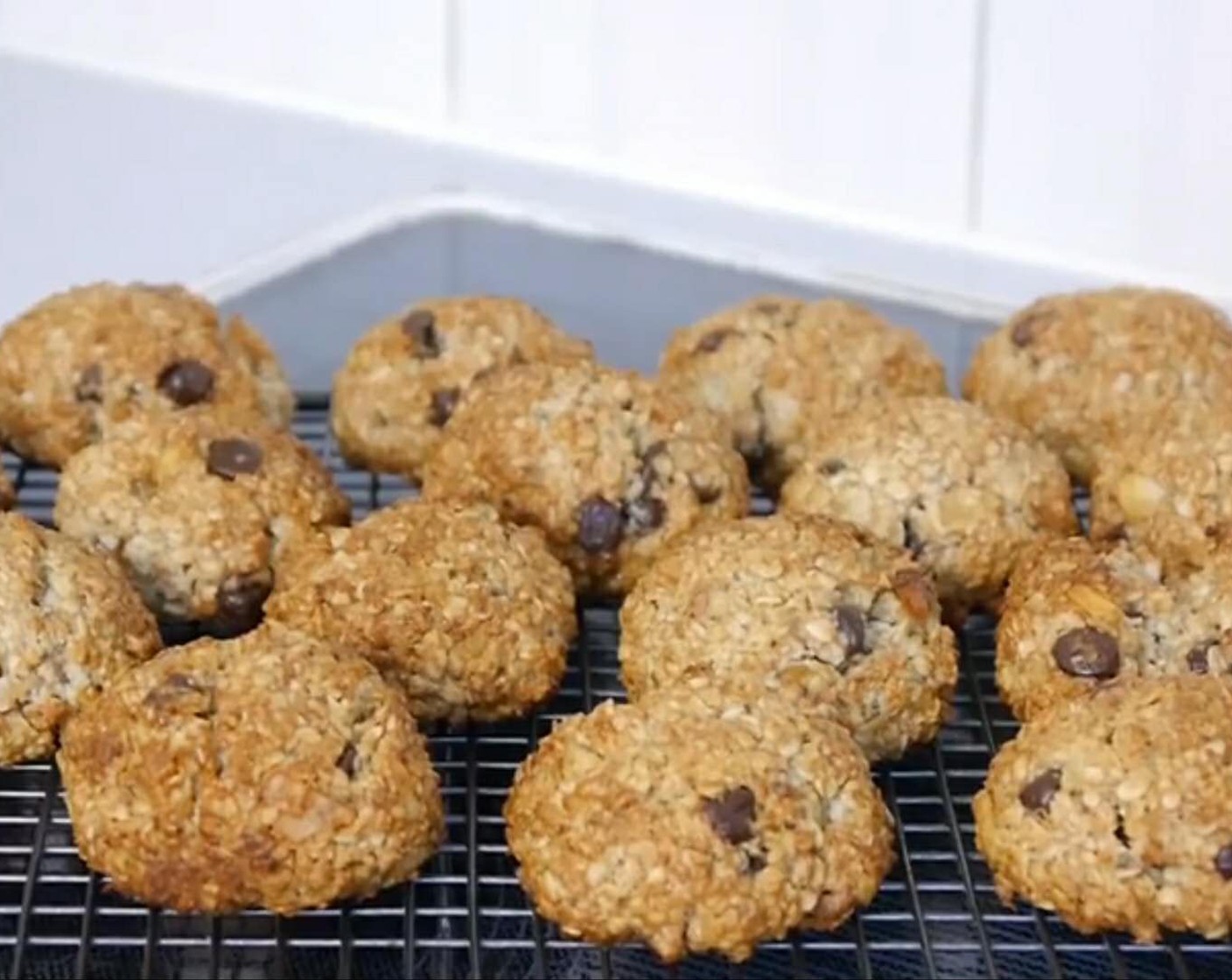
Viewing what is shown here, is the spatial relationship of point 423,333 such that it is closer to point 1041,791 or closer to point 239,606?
point 239,606

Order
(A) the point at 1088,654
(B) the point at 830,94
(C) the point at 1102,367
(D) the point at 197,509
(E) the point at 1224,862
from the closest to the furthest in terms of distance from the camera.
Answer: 1. (E) the point at 1224,862
2. (A) the point at 1088,654
3. (D) the point at 197,509
4. (C) the point at 1102,367
5. (B) the point at 830,94

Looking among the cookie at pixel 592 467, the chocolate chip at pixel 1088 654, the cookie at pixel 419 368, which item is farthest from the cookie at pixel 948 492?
the cookie at pixel 419 368

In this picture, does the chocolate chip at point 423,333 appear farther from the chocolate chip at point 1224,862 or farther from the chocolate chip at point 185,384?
the chocolate chip at point 1224,862

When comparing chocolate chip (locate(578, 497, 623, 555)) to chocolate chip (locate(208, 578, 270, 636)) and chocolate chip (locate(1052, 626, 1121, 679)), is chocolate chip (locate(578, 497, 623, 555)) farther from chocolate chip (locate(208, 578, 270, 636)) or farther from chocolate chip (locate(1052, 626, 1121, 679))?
chocolate chip (locate(1052, 626, 1121, 679))

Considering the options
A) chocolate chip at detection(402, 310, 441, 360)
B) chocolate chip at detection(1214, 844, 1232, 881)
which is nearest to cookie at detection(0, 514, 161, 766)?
chocolate chip at detection(402, 310, 441, 360)

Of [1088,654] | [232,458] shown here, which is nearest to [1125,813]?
[1088,654]
